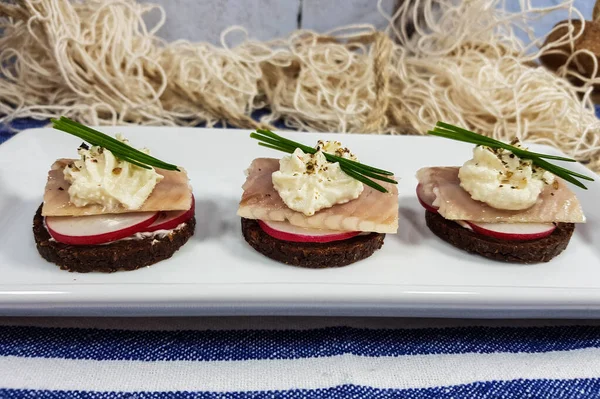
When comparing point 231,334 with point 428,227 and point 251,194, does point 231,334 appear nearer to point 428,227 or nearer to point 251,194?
point 251,194

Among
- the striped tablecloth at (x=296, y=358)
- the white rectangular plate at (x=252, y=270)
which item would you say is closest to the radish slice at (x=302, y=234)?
the white rectangular plate at (x=252, y=270)

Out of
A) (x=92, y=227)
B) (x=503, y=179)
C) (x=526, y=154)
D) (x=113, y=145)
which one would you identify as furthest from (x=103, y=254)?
(x=526, y=154)

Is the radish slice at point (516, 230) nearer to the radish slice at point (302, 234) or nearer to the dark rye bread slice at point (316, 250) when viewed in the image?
the dark rye bread slice at point (316, 250)

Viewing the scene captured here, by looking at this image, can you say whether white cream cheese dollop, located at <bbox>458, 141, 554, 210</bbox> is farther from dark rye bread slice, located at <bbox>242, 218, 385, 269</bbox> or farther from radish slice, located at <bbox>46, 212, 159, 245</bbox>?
radish slice, located at <bbox>46, 212, 159, 245</bbox>

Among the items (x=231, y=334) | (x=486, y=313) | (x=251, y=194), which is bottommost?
(x=231, y=334)

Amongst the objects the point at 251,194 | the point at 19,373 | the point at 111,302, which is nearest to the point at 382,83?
the point at 251,194

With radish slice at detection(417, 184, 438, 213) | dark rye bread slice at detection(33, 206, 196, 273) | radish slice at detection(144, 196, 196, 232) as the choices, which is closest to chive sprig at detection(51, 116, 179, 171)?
radish slice at detection(144, 196, 196, 232)

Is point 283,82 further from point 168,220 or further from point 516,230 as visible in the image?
point 516,230
